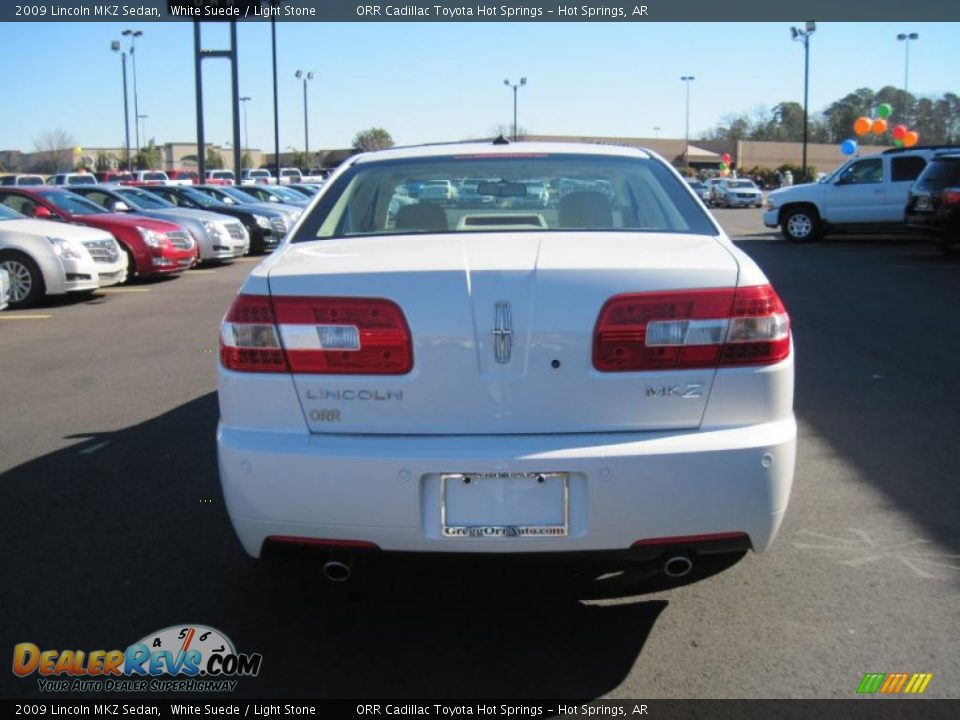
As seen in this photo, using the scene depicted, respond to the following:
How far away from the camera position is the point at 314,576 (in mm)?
4027

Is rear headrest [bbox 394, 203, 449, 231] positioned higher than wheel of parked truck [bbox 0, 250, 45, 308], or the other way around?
rear headrest [bbox 394, 203, 449, 231]

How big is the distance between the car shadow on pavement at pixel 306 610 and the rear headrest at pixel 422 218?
140 centimetres

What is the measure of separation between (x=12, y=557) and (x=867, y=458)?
4351 mm

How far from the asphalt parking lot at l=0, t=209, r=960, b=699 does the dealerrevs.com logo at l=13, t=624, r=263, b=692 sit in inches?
2.1

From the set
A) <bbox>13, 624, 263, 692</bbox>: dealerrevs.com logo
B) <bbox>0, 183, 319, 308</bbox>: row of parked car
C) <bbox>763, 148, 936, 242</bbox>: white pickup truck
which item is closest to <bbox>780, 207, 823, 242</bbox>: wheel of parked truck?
<bbox>763, 148, 936, 242</bbox>: white pickup truck

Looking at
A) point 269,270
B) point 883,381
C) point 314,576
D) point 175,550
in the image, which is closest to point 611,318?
point 269,270

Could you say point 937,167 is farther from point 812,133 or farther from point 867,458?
point 812,133

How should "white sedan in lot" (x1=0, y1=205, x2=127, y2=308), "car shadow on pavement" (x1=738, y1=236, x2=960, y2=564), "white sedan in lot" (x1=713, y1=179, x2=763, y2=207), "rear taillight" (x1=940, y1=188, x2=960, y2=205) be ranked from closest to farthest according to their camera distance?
"car shadow on pavement" (x1=738, y1=236, x2=960, y2=564), "white sedan in lot" (x1=0, y1=205, x2=127, y2=308), "rear taillight" (x1=940, y1=188, x2=960, y2=205), "white sedan in lot" (x1=713, y1=179, x2=763, y2=207)

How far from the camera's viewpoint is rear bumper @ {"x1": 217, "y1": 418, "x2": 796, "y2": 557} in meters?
2.97

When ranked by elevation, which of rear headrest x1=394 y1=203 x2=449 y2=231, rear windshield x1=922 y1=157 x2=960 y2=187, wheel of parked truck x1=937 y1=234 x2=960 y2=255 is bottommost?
wheel of parked truck x1=937 y1=234 x2=960 y2=255

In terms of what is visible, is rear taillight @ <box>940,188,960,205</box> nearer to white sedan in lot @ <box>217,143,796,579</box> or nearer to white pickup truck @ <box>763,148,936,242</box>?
white pickup truck @ <box>763,148,936,242</box>

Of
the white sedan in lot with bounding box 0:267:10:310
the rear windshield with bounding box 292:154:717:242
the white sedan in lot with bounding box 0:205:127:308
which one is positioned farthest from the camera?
the white sedan in lot with bounding box 0:205:127:308

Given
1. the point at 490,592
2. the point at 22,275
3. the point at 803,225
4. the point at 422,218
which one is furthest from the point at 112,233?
the point at 803,225

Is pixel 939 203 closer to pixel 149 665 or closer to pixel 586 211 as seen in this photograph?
pixel 586 211
